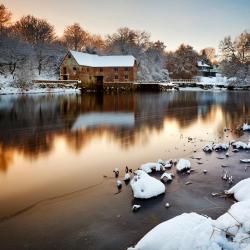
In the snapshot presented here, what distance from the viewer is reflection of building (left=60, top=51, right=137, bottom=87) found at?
233ft

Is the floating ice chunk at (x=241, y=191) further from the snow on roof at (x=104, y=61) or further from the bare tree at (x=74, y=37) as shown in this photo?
the bare tree at (x=74, y=37)

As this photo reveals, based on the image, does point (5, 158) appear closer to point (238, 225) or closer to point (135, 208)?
point (135, 208)

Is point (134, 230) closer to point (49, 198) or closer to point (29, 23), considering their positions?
point (49, 198)

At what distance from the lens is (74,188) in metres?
9.62

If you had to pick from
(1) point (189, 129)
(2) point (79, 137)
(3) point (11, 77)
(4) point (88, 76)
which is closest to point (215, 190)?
(2) point (79, 137)

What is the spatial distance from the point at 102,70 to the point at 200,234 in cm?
7111

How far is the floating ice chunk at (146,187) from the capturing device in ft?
28.8

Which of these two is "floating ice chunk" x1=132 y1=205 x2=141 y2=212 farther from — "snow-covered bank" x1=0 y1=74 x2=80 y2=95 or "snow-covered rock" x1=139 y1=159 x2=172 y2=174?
"snow-covered bank" x1=0 y1=74 x2=80 y2=95

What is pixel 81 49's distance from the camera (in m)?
97.1

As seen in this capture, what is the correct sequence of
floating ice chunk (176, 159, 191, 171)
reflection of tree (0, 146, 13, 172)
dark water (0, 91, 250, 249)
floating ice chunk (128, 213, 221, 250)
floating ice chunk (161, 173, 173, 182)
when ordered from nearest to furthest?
floating ice chunk (128, 213, 221, 250) < dark water (0, 91, 250, 249) < floating ice chunk (161, 173, 173, 182) < floating ice chunk (176, 159, 191, 171) < reflection of tree (0, 146, 13, 172)

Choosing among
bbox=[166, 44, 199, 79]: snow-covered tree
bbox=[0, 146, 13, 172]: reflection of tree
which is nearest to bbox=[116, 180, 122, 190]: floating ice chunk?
bbox=[0, 146, 13, 172]: reflection of tree

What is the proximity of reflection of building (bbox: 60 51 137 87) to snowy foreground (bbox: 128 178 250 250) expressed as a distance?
218 ft

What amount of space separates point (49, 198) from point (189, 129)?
1348cm

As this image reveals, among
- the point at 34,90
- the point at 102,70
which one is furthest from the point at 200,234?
the point at 102,70
